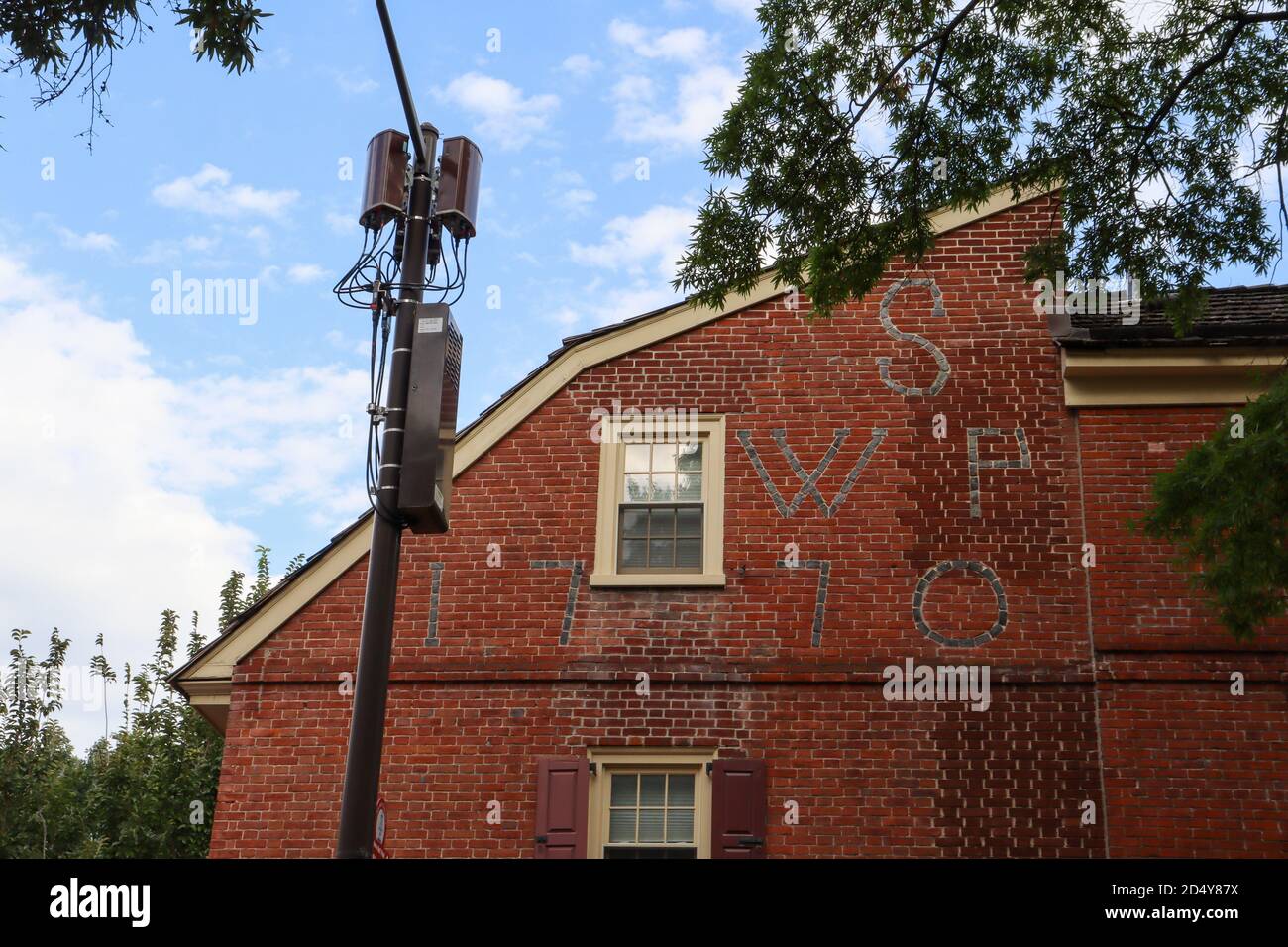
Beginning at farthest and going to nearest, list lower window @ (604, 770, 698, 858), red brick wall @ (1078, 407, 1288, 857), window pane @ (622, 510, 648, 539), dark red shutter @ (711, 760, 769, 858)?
1. window pane @ (622, 510, 648, 539)
2. lower window @ (604, 770, 698, 858)
3. dark red shutter @ (711, 760, 769, 858)
4. red brick wall @ (1078, 407, 1288, 857)

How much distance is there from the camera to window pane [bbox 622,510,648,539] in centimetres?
1303

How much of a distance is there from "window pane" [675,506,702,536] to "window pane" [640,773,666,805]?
2.31 m

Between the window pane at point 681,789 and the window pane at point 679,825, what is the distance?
0.08 metres

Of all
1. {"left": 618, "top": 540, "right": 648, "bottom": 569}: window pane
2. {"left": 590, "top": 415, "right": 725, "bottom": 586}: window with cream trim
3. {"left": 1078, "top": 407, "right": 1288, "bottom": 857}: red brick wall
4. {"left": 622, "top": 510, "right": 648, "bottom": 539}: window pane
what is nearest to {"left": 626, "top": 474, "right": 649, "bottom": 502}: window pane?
{"left": 590, "top": 415, "right": 725, "bottom": 586}: window with cream trim

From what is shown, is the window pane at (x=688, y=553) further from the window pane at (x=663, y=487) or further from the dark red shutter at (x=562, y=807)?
the dark red shutter at (x=562, y=807)

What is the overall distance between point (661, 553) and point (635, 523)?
391 mm

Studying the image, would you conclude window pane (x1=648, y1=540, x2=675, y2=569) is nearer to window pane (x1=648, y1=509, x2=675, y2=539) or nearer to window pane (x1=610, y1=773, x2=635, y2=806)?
window pane (x1=648, y1=509, x2=675, y2=539)

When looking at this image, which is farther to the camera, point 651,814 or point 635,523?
point 635,523

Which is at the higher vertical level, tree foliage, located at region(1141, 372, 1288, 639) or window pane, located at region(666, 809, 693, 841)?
tree foliage, located at region(1141, 372, 1288, 639)

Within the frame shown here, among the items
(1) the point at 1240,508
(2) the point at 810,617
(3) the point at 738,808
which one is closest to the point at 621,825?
(3) the point at 738,808

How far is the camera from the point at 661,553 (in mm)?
12953

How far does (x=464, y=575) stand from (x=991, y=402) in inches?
212

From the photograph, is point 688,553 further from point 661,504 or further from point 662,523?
point 661,504

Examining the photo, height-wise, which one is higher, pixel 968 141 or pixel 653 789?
pixel 968 141
